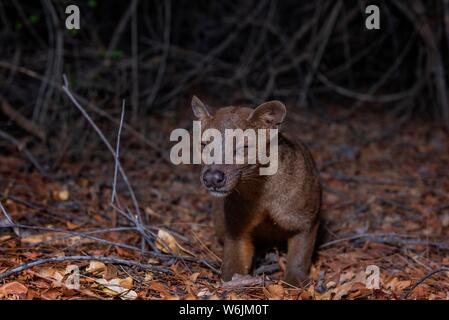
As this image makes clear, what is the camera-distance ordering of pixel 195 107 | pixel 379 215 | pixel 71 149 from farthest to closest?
pixel 71 149
pixel 379 215
pixel 195 107

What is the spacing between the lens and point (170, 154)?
6727mm

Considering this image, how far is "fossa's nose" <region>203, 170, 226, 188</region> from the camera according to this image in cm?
344

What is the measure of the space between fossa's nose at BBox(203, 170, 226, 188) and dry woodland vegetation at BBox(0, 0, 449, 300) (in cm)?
60

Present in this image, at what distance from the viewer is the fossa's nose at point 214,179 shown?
344 centimetres

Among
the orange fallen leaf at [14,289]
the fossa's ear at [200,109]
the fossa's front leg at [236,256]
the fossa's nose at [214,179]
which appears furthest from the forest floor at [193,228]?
the fossa's ear at [200,109]

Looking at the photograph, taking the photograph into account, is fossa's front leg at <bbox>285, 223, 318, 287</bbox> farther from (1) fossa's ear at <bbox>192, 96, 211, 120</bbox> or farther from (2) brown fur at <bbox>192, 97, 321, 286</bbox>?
(1) fossa's ear at <bbox>192, 96, 211, 120</bbox>

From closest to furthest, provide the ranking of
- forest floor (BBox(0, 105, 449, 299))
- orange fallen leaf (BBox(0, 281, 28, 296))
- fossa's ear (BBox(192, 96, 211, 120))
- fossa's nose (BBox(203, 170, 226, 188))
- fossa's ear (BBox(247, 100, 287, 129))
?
1. orange fallen leaf (BBox(0, 281, 28, 296))
2. forest floor (BBox(0, 105, 449, 299))
3. fossa's nose (BBox(203, 170, 226, 188))
4. fossa's ear (BBox(247, 100, 287, 129))
5. fossa's ear (BBox(192, 96, 211, 120))

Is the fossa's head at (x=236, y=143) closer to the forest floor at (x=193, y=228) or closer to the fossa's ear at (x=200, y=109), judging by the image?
the fossa's ear at (x=200, y=109)

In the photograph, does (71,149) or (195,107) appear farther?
(71,149)

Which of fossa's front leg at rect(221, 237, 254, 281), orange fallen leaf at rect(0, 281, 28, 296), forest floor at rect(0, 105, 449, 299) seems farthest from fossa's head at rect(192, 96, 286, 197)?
orange fallen leaf at rect(0, 281, 28, 296)
